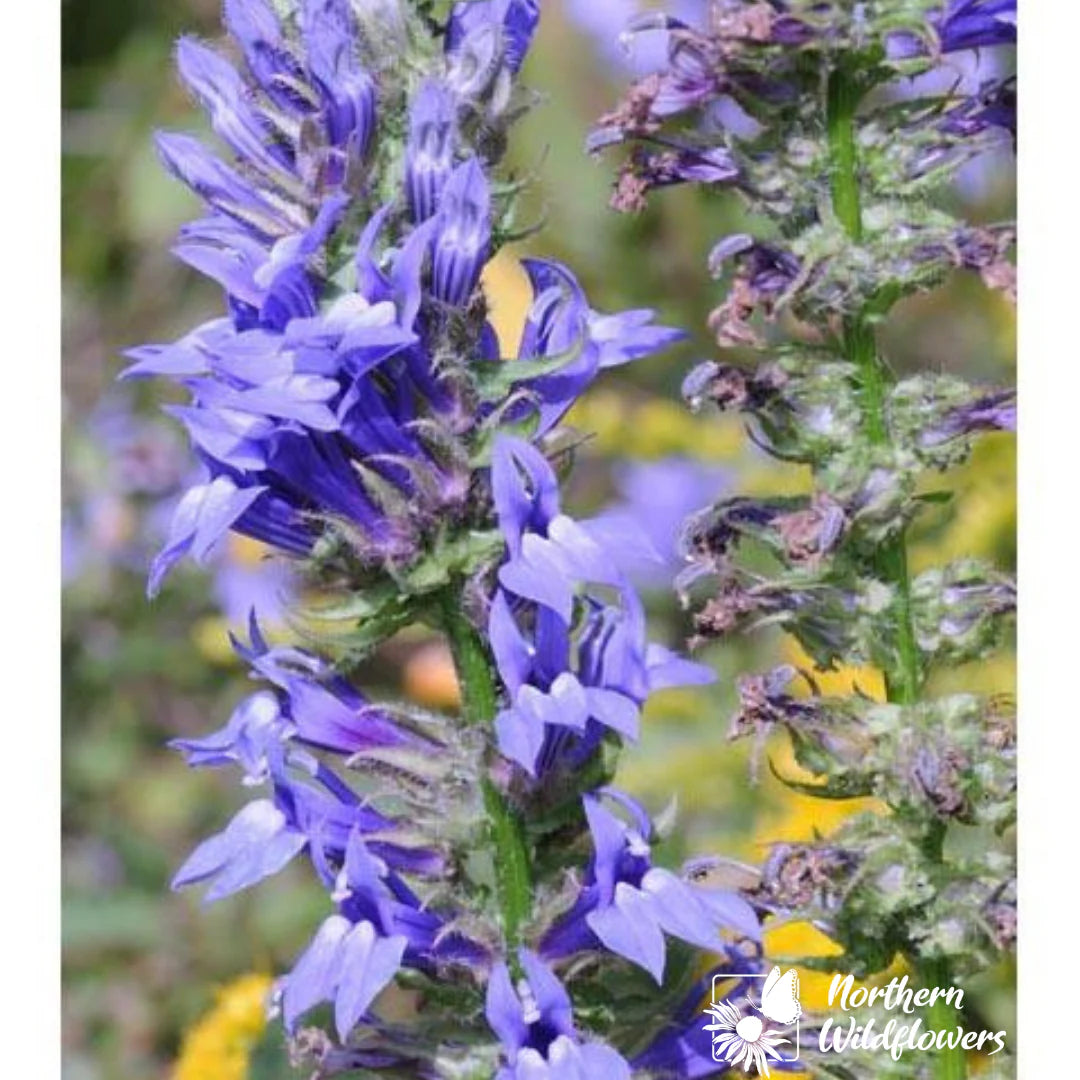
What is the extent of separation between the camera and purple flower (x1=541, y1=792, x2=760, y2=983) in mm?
1533

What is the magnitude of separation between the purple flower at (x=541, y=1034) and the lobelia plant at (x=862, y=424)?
19cm

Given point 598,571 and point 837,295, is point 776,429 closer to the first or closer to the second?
point 837,295

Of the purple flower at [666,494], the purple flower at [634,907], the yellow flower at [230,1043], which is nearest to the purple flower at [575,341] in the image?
the purple flower at [634,907]

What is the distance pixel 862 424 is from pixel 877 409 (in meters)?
0.01

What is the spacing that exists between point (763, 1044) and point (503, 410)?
0.51 meters

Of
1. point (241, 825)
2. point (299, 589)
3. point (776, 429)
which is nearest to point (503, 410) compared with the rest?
point (776, 429)

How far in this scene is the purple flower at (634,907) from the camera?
1.53 m

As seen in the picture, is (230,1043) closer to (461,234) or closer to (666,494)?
(461,234)

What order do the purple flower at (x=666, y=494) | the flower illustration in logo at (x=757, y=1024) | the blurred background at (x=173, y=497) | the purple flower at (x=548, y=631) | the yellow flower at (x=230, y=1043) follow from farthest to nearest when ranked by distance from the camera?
1. the purple flower at (x=666, y=494)
2. the blurred background at (x=173, y=497)
3. the yellow flower at (x=230, y=1043)
4. the flower illustration in logo at (x=757, y=1024)
5. the purple flower at (x=548, y=631)

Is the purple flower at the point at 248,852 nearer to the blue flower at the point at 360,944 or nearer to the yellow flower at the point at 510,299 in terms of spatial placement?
the blue flower at the point at 360,944

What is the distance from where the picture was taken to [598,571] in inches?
58.5

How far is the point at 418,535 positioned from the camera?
1.54 meters

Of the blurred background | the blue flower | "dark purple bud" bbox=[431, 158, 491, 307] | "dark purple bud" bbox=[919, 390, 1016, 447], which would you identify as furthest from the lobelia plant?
the blurred background
